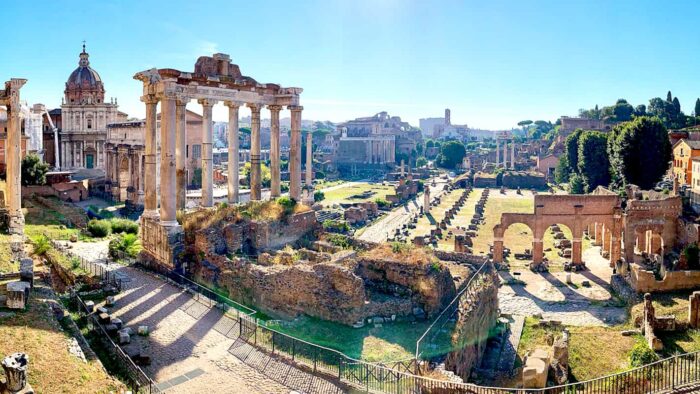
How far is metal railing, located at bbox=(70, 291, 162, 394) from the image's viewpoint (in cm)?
1259

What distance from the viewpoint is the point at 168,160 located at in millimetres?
A: 22641

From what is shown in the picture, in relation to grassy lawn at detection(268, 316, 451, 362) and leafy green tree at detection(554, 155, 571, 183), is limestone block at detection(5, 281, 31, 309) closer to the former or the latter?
grassy lawn at detection(268, 316, 451, 362)

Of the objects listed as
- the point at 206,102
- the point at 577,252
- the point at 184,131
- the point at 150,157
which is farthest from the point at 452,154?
the point at 150,157

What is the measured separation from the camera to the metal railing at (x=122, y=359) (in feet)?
41.3

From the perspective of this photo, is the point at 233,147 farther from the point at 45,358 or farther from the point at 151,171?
the point at 45,358

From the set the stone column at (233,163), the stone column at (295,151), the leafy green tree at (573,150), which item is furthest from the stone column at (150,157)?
the leafy green tree at (573,150)

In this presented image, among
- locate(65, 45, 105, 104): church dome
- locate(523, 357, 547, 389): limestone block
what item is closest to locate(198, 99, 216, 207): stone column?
locate(523, 357, 547, 389): limestone block

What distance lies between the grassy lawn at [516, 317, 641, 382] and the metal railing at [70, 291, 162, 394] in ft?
44.0

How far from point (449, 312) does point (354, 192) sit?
212 ft

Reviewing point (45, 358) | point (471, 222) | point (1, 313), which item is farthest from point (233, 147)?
point (471, 222)

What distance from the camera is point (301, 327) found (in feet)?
55.7

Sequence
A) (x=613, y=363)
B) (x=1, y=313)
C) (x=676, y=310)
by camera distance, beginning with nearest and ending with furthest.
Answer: (x=1, y=313), (x=613, y=363), (x=676, y=310)

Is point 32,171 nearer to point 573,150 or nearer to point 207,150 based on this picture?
point 207,150

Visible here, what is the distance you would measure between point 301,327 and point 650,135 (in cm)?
3905
